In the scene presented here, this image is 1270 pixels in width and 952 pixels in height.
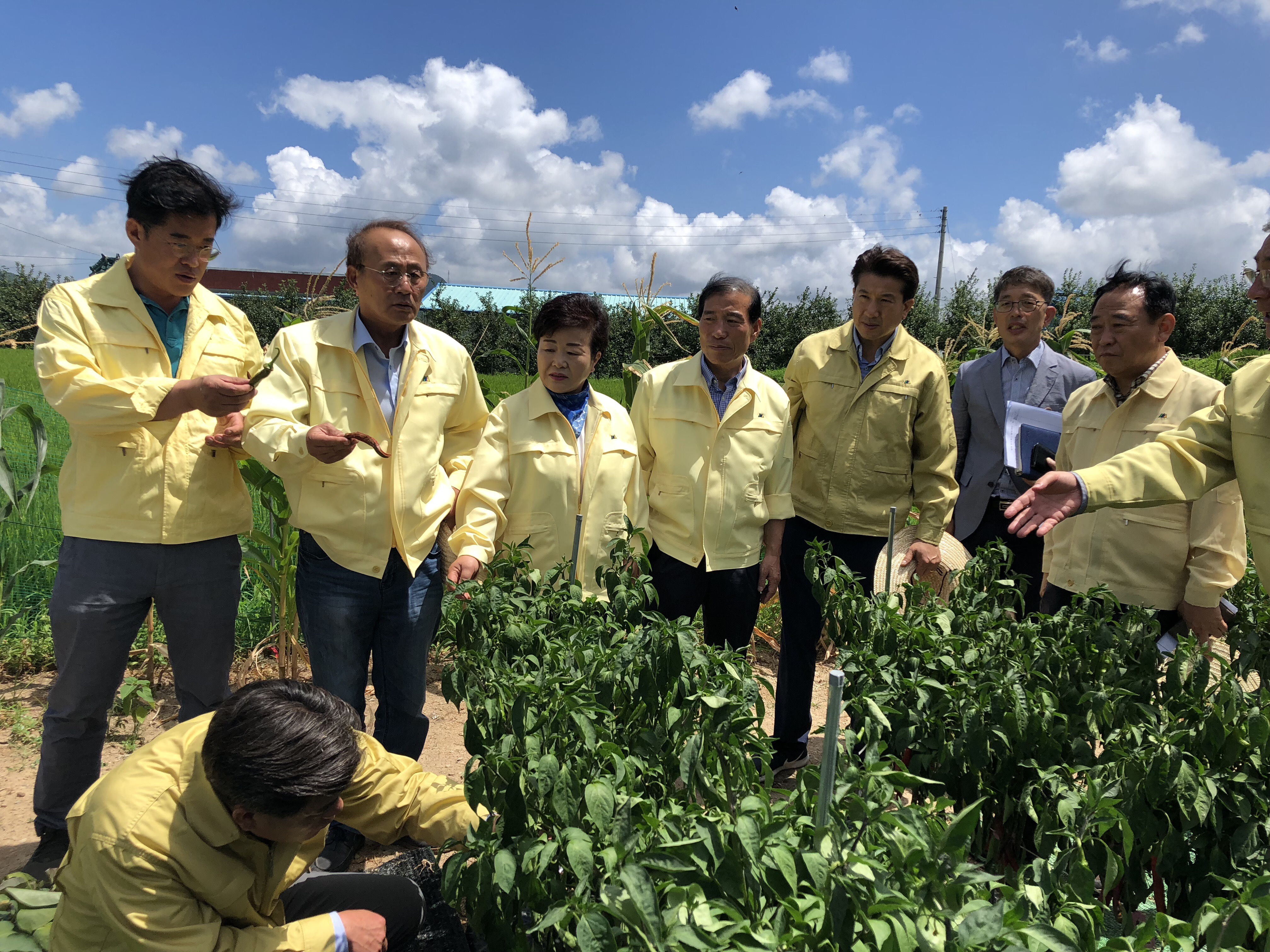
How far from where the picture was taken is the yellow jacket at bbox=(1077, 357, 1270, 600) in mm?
1998

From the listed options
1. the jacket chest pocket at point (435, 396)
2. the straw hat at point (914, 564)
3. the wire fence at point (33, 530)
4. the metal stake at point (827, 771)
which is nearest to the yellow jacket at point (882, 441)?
the straw hat at point (914, 564)

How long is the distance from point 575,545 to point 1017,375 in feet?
7.54

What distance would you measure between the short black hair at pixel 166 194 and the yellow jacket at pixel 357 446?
428 mm

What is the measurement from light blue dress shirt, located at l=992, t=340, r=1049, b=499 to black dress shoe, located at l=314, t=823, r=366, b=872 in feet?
9.18

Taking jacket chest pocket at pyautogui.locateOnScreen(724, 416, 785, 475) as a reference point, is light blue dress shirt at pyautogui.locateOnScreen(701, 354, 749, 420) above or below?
above

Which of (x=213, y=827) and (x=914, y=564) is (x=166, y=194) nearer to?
(x=213, y=827)

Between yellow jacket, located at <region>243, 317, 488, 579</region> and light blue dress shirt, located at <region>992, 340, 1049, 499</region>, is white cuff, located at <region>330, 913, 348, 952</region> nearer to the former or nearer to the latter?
yellow jacket, located at <region>243, 317, 488, 579</region>

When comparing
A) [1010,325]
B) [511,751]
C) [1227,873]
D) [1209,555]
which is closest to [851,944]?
[511,751]

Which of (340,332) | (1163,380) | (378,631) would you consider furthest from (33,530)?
(1163,380)

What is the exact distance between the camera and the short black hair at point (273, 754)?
1.54m

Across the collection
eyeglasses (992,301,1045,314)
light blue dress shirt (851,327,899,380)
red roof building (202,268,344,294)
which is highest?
red roof building (202,268,344,294)

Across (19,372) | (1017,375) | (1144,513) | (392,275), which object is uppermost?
(19,372)

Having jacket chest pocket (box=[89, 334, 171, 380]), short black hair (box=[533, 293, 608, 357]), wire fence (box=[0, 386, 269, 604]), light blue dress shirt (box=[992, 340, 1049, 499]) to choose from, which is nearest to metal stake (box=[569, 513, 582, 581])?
short black hair (box=[533, 293, 608, 357])

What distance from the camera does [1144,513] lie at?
8.53 ft
